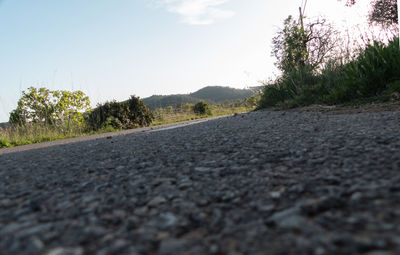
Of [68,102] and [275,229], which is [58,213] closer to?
[275,229]

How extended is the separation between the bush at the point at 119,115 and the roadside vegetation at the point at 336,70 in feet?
25.8

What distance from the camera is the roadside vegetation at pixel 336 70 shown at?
5.16m

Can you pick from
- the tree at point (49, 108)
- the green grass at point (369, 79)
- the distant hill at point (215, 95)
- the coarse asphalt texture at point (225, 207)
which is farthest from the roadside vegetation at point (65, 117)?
the distant hill at point (215, 95)

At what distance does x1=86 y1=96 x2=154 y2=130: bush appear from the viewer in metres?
13.5

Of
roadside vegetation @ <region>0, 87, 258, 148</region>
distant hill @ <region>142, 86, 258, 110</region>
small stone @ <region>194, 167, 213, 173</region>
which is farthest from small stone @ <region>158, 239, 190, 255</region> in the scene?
distant hill @ <region>142, 86, 258, 110</region>

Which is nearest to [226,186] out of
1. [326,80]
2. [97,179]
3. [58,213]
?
[58,213]

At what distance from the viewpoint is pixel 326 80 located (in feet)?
24.8

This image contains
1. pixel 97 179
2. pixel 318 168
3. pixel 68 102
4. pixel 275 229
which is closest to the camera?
pixel 275 229

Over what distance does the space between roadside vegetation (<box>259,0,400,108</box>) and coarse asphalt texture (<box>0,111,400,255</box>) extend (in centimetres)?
392

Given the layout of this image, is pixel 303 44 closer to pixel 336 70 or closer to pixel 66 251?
pixel 336 70

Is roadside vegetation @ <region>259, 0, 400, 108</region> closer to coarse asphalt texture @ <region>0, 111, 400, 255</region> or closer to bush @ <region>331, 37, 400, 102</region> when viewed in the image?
bush @ <region>331, 37, 400, 102</region>

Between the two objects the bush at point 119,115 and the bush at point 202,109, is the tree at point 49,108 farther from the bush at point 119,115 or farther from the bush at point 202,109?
the bush at point 202,109

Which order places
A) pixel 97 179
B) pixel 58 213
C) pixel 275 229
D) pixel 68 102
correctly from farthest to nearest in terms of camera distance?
pixel 68 102 < pixel 97 179 < pixel 58 213 < pixel 275 229

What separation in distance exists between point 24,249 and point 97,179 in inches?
37.2
